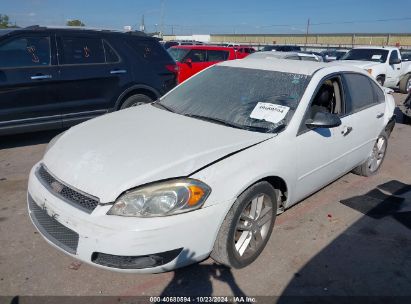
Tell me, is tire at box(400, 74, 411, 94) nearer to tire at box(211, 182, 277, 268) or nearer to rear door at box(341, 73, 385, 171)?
rear door at box(341, 73, 385, 171)

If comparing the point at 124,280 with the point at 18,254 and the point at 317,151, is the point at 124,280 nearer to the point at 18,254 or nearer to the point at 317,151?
the point at 18,254

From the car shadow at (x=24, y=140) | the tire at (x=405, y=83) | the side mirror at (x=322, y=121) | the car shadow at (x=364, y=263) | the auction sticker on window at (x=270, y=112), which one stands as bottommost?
the car shadow at (x=364, y=263)

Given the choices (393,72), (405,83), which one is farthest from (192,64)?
(405,83)

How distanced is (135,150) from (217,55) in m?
9.34

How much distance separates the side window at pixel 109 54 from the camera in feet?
20.3

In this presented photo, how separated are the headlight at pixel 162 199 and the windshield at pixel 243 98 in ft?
3.14

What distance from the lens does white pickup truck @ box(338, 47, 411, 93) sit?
40.7ft

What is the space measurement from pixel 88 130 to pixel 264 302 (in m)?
2.06

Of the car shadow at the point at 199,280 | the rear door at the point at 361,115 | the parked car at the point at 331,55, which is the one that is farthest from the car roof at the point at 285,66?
the parked car at the point at 331,55

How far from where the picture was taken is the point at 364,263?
3.20 metres

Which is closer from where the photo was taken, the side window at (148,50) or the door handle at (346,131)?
the door handle at (346,131)

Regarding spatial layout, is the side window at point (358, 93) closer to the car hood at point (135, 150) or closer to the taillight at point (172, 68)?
the car hood at point (135, 150)

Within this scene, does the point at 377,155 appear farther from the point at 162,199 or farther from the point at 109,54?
the point at 109,54

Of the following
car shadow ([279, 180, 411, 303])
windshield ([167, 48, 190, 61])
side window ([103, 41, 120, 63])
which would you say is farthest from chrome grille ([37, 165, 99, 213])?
windshield ([167, 48, 190, 61])
